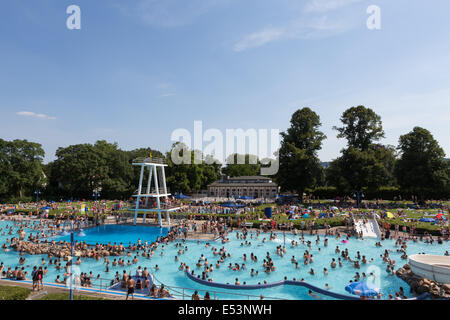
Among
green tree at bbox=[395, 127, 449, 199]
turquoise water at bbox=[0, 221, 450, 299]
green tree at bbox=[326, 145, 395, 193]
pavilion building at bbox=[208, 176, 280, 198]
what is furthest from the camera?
pavilion building at bbox=[208, 176, 280, 198]

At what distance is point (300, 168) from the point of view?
52.3 metres

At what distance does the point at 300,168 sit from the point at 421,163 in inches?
833

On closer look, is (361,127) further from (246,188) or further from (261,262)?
(261,262)

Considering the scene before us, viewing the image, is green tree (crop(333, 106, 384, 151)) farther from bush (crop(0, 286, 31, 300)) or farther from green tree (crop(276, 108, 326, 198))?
bush (crop(0, 286, 31, 300))

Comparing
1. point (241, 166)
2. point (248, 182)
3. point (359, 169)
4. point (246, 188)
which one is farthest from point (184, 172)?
point (241, 166)

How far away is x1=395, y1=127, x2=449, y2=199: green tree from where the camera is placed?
47938 millimetres

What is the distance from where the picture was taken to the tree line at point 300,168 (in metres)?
49.1

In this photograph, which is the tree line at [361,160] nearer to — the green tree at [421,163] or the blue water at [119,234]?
the green tree at [421,163]

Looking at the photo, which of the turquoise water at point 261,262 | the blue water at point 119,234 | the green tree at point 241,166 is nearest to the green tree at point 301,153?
the turquoise water at point 261,262

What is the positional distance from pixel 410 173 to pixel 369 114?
13.3 m

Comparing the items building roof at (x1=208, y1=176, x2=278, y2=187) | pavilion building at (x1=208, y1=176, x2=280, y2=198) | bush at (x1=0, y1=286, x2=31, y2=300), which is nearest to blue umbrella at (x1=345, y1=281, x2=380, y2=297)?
bush at (x1=0, y1=286, x2=31, y2=300)
